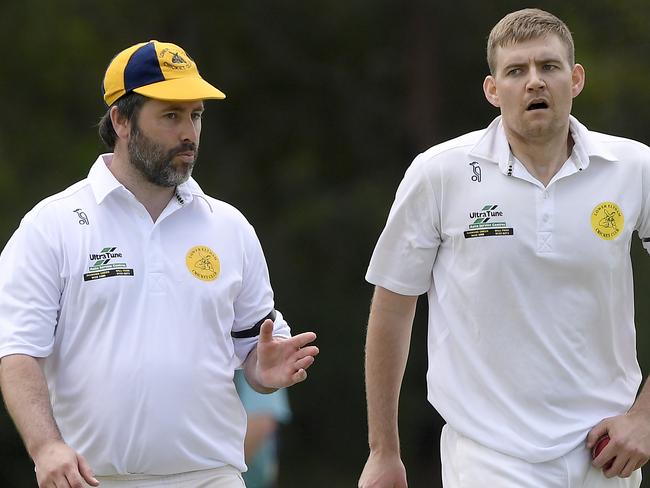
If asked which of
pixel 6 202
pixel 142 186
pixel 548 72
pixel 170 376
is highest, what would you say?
pixel 548 72

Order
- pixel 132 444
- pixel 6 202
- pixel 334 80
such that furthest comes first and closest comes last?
pixel 334 80 < pixel 6 202 < pixel 132 444

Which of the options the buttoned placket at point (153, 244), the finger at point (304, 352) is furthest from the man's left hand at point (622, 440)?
the buttoned placket at point (153, 244)

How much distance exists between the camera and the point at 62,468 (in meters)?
5.19

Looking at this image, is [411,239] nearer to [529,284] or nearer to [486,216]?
[486,216]

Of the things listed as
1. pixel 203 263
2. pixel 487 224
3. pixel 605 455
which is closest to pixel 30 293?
pixel 203 263

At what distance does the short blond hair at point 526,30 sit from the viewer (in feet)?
18.8

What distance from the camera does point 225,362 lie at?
5.77 m

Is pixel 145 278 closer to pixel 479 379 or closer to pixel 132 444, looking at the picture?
pixel 132 444

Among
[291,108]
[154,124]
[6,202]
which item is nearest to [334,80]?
[291,108]

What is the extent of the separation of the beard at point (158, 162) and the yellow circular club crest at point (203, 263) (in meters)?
0.27

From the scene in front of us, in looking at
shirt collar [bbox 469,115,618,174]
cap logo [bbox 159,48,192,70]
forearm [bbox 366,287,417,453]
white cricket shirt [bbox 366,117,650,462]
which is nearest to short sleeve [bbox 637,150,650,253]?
white cricket shirt [bbox 366,117,650,462]

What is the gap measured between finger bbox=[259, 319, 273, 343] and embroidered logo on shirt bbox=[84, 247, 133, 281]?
507mm

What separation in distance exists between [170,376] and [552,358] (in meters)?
1.34

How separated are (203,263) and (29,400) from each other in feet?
2.67
